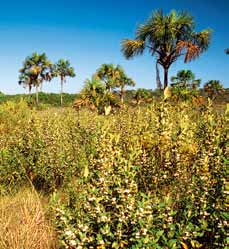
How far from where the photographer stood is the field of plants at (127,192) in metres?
2.32

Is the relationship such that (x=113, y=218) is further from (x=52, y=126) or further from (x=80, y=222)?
(x=52, y=126)

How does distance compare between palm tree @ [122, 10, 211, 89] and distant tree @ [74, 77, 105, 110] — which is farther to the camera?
distant tree @ [74, 77, 105, 110]

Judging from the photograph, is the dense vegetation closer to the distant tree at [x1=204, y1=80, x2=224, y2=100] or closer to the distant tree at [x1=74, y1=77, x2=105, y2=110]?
the distant tree at [x1=74, y1=77, x2=105, y2=110]

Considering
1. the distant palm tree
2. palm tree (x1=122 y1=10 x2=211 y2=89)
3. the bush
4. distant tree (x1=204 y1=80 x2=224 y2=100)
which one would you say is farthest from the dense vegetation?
distant tree (x1=204 y1=80 x2=224 y2=100)

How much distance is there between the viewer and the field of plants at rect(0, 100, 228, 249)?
7.63ft

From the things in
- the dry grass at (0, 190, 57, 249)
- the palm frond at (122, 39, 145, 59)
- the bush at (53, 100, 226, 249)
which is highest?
the palm frond at (122, 39, 145, 59)

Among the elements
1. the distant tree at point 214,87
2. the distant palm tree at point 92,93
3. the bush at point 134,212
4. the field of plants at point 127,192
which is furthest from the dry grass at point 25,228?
the distant tree at point 214,87

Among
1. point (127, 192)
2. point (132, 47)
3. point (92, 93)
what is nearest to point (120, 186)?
point (127, 192)

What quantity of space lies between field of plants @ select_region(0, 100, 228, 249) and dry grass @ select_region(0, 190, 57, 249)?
0.01 meters

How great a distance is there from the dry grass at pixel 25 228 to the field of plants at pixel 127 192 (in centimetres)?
1

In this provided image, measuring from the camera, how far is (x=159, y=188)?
→ 10.8ft

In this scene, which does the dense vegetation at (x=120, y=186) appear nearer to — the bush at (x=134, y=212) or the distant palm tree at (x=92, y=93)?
the bush at (x=134, y=212)

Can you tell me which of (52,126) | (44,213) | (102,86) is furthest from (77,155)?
(102,86)

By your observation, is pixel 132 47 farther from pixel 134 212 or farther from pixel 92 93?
pixel 134 212
